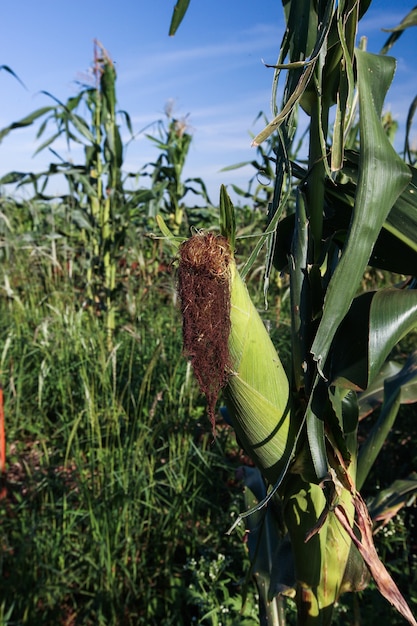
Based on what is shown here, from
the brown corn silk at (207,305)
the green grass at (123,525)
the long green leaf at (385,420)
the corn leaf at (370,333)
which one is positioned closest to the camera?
the brown corn silk at (207,305)

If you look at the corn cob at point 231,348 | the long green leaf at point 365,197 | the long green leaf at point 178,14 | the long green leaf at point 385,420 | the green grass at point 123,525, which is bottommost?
the green grass at point 123,525

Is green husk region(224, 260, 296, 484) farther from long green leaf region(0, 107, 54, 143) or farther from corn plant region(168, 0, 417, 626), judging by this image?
long green leaf region(0, 107, 54, 143)

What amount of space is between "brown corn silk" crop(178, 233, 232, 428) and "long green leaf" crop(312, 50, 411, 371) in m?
0.15

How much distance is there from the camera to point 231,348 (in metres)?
0.92

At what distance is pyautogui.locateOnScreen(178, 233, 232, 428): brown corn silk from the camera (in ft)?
2.89

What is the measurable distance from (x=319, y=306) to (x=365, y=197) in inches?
10.4

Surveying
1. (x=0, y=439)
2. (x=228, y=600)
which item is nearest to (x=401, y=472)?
(x=228, y=600)

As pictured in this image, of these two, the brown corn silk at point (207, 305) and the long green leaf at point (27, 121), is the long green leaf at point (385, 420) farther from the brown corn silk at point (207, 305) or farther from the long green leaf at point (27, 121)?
the long green leaf at point (27, 121)

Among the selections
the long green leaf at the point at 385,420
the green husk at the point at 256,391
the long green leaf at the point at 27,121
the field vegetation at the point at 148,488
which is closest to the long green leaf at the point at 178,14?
the field vegetation at the point at 148,488

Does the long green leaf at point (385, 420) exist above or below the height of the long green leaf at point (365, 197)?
below

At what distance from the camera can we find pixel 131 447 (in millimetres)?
2270

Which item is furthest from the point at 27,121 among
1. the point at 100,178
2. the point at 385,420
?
the point at 385,420

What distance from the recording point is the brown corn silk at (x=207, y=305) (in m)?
0.88

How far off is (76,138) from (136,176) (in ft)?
2.41
